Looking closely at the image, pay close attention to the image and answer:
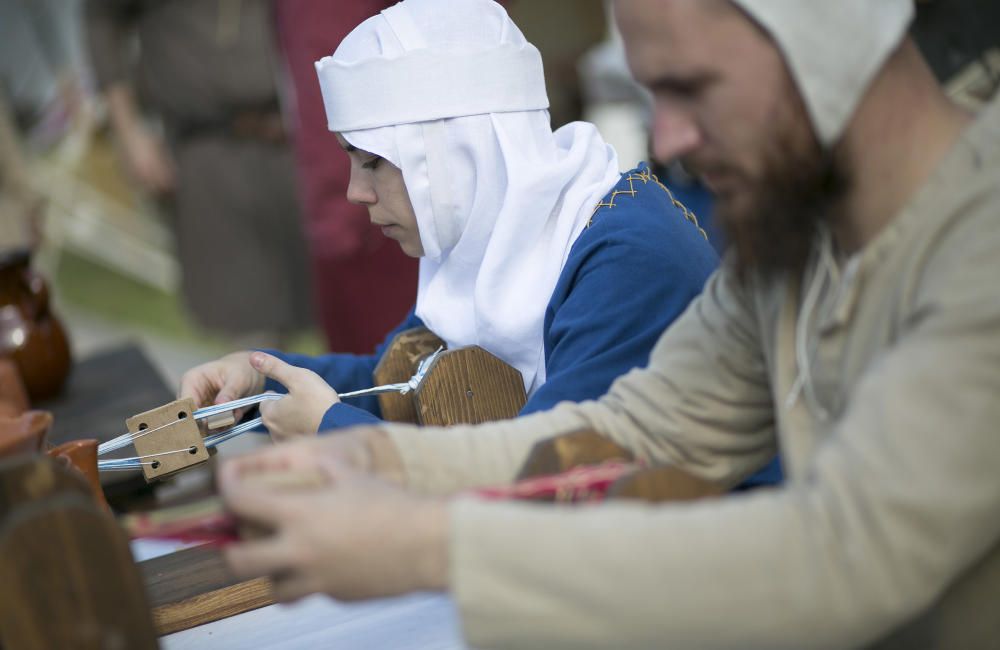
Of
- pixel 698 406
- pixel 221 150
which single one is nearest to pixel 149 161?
pixel 221 150

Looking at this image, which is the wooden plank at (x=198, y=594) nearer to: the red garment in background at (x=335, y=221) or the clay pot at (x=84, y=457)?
the clay pot at (x=84, y=457)

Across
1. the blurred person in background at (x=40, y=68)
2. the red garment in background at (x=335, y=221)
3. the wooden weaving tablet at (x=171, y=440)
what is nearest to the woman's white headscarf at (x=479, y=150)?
the wooden weaving tablet at (x=171, y=440)

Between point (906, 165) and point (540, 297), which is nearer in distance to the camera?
point (906, 165)

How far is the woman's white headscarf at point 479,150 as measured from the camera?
1.96 metres

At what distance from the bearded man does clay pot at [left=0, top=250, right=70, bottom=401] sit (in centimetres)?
194

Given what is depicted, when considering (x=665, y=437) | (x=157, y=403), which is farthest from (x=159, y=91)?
(x=665, y=437)

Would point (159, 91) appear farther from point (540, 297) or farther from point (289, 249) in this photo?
point (540, 297)

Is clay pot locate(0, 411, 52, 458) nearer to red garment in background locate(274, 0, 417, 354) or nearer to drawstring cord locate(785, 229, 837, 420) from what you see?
drawstring cord locate(785, 229, 837, 420)

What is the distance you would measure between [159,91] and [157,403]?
93.7 inches

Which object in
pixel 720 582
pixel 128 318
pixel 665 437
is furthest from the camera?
pixel 128 318

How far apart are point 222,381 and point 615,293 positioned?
762 mm

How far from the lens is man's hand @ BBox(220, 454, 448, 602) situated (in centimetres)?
96

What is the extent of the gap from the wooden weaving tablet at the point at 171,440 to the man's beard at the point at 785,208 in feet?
3.29

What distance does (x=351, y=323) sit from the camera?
3.94 meters
